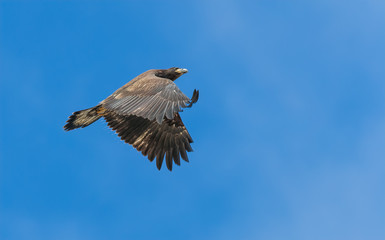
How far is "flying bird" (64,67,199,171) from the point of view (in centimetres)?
1159

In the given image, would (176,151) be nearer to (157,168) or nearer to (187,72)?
(157,168)

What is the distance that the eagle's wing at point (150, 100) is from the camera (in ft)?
34.8

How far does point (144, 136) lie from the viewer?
13.2 metres

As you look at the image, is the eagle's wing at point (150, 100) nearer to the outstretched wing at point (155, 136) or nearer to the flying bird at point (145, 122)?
the flying bird at point (145, 122)

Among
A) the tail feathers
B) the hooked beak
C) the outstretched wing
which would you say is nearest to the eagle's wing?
the tail feathers

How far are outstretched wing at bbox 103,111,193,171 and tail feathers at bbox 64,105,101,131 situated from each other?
12.3 inches

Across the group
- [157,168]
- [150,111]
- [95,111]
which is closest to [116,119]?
[95,111]

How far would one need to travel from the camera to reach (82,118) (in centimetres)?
1274

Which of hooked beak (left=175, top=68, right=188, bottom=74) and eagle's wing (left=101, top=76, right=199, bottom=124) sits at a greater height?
hooked beak (left=175, top=68, right=188, bottom=74)

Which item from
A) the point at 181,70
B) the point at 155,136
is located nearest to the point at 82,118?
the point at 155,136

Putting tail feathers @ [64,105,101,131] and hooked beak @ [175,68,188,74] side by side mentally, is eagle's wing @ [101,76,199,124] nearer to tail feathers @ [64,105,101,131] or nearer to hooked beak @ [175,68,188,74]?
tail feathers @ [64,105,101,131]

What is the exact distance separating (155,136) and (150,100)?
2.22 metres

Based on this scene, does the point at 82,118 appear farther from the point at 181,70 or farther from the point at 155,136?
the point at 181,70

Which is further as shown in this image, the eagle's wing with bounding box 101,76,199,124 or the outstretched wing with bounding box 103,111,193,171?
the outstretched wing with bounding box 103,111,193,171
